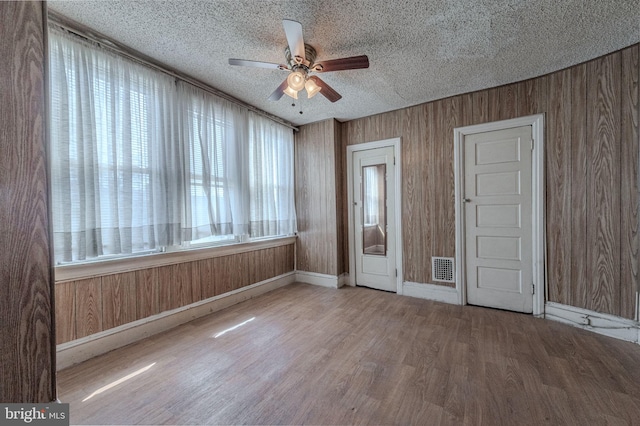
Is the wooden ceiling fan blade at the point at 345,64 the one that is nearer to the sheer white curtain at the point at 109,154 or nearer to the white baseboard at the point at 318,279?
the sheer white curtain at the point at 109,154

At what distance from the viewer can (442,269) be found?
3242 millimetres

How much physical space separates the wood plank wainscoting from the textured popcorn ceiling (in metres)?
1.88

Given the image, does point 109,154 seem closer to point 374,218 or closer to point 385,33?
point 385,33

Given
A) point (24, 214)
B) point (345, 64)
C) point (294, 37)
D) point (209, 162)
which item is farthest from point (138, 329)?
point (345, 64)

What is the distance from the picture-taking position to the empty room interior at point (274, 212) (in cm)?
147

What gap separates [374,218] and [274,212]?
1497 millimetres

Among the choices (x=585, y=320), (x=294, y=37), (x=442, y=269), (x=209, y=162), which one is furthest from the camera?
(x=442, y=269)

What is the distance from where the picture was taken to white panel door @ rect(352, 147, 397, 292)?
3652mm

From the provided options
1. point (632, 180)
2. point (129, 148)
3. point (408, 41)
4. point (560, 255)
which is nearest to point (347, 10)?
point (408, 41)

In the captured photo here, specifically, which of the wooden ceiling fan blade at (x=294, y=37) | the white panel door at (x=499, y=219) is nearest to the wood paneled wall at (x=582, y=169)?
the white panel door at (x=499, y=219)

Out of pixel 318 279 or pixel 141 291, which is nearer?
pixel 141 291

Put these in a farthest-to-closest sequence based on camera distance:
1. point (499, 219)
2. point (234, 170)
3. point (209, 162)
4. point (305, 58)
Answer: point (234, 170) → point (499, 219) → point (209, 162) → point (305, 58)

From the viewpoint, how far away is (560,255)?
8.59 ft

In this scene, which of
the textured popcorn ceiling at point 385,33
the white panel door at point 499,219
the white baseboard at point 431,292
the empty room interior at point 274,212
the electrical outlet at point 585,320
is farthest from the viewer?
the white baseboard at point 431,292
